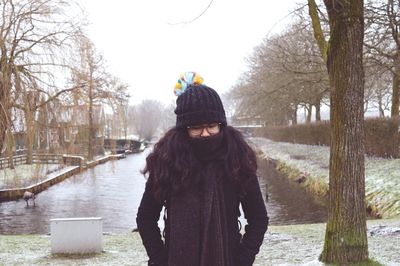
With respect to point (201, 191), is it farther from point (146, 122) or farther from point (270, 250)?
point (146, 122)

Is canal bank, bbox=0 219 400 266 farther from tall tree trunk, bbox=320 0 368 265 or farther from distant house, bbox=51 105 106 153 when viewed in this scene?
distant house, bbox=51 105 106 153

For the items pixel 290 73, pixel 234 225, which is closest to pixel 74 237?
pixel 234 225

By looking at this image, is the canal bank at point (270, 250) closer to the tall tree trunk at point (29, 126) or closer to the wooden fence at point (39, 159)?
the tall tree trunk at point (29, 126)

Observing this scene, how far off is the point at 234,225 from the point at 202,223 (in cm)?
17

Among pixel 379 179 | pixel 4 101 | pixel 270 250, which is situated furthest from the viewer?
pixel 379 179

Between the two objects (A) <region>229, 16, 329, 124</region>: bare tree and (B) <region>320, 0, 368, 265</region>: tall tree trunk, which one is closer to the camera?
(B) <region>320, 0, 368, 265</region>: tall tree trunk

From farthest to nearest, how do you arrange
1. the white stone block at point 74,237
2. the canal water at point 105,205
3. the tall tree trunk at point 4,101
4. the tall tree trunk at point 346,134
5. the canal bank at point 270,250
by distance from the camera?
the canal water at point 105,205 → the tall tree trunk at point 4,101 → the white stone block at point 74,237 → the canal bank at point 270,250 → the tall tree trunk at point 346,134

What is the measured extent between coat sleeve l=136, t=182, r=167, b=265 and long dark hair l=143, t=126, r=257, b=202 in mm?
58

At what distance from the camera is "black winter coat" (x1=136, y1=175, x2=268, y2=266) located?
7.33 feet

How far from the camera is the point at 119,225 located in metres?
14.3

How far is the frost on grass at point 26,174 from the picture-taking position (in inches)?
615

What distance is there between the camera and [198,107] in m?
2.25

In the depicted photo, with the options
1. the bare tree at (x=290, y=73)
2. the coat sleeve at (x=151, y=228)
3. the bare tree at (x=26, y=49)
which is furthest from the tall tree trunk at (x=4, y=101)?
the coat sleeve at (x=151, y=228)

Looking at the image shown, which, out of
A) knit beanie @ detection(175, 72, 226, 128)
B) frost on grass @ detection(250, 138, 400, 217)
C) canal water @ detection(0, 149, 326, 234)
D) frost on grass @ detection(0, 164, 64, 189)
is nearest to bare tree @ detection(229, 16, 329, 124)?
frost on grass @ detection(250, 138, 400, 217)
